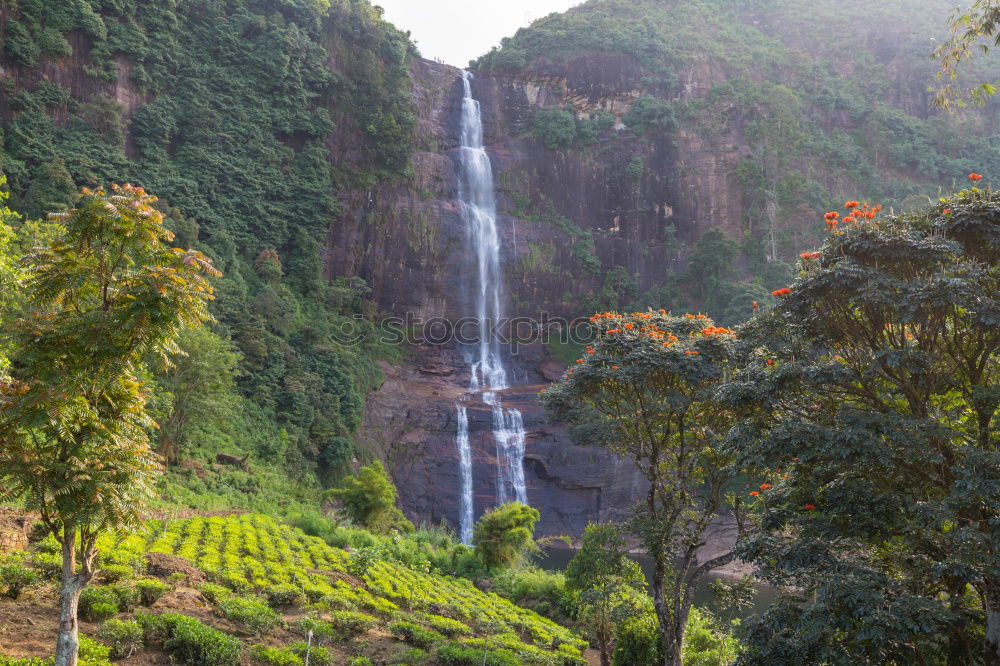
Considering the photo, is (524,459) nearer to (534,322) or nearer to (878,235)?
(534,322)

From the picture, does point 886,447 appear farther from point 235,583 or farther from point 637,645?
point 235,583

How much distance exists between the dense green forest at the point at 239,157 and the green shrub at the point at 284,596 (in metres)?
9.92

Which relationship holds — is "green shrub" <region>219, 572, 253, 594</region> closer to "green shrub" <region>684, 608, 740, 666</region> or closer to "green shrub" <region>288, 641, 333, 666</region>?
"green shrub" <region>288, 641, 333, 666</region>

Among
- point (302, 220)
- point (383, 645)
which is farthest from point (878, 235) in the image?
point (302, 220)

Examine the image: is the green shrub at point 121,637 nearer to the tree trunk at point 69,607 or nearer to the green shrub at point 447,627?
the tree trunk at point 69,607

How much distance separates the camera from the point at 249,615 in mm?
8281

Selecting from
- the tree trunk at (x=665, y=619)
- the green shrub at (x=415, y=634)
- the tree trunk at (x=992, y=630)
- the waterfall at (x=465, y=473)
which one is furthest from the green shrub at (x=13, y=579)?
the waterfall at (x=465, y=473)

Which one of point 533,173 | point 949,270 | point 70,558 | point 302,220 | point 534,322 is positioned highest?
point 533,173

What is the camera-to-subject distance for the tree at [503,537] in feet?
59.3

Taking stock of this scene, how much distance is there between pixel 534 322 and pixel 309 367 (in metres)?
16.2

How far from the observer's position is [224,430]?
2484 cm

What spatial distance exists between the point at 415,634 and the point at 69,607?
535 cm

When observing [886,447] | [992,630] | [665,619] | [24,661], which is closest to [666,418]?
[665,619]

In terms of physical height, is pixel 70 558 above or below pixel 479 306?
below
